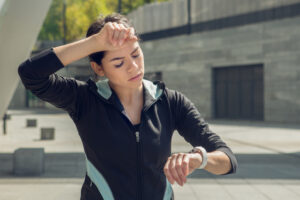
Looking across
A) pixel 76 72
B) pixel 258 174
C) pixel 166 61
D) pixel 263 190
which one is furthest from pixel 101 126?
pixel 76 72

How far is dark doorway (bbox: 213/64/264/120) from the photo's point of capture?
80.4 feet

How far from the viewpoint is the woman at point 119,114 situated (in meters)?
2.13

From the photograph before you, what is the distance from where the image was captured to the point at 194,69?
91.9 ft

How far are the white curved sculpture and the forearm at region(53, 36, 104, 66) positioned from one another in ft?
18.5

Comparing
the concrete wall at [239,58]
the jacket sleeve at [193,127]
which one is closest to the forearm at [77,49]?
the jacket sleeve at [193,127]

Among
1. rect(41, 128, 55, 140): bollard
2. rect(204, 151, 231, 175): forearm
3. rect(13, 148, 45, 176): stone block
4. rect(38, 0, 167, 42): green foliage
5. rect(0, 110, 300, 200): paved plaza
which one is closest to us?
rect(204, 151, 231, 175): forearm

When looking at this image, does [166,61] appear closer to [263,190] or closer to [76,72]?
[76,72]

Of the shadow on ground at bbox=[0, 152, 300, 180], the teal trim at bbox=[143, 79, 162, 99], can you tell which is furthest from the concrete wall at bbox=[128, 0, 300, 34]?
the teal trim at bbox=[143, 79, 162, 99]

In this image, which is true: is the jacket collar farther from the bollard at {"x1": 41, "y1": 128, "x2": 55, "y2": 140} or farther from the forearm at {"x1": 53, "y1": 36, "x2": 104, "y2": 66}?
the bollard at {"x1": 41, "y1": 128, "x2": 55, "y2": 140}

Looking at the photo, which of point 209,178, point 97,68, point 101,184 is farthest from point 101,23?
point 209,178

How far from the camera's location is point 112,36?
204cm

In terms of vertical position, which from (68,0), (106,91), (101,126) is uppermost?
(68,0)

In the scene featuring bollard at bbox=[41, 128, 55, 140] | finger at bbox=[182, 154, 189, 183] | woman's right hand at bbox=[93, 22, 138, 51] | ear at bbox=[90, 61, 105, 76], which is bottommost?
bollard at bbox=[41, 128, 55, 140]

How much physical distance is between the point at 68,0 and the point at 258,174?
52753 mm
